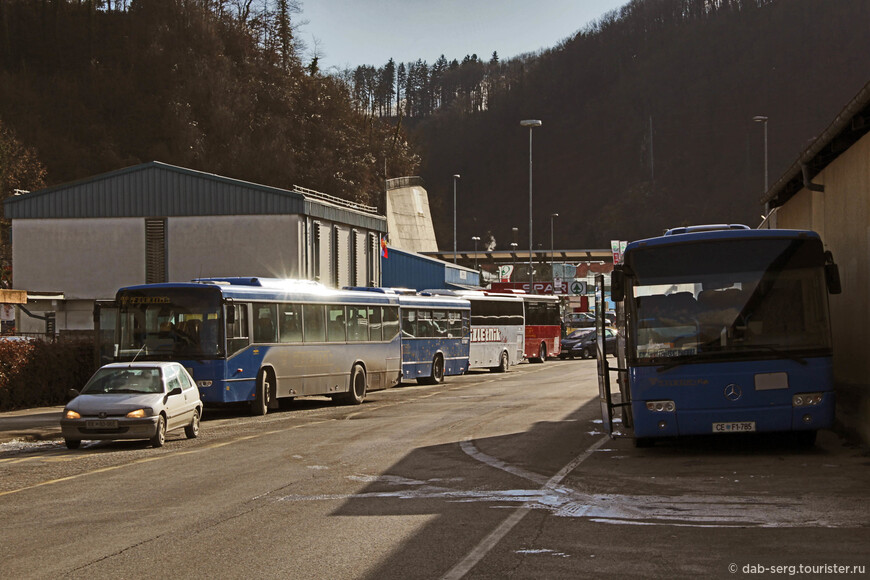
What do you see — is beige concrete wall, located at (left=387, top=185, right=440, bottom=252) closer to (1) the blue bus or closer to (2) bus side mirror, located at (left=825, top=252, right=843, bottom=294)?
(1) the blue bus

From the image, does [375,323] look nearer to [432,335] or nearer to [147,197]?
[432,335]

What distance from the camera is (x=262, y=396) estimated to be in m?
26.1

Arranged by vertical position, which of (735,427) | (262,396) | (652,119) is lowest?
(262,396)

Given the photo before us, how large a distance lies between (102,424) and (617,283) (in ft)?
28.7

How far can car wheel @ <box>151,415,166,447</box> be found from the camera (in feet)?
61.5

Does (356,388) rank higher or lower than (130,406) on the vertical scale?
lower

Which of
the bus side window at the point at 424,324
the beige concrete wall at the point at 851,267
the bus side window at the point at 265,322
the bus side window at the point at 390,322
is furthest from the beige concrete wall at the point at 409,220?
the beige concrete wall at the point at 851,267

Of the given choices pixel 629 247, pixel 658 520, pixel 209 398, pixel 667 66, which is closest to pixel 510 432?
pixel 629 247

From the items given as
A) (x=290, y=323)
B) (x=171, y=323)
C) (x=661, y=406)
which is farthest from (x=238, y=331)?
(x=661, y=406)

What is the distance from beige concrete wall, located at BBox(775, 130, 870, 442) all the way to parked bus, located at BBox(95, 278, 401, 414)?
12511 millimetres

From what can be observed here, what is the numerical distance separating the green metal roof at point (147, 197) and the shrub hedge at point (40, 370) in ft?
78.8

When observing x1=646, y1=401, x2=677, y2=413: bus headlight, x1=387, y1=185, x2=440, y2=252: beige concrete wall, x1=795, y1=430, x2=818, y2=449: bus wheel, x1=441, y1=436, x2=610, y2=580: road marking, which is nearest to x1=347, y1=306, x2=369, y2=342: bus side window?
x1=441, y1=436, x2=610, y2=580: road marking

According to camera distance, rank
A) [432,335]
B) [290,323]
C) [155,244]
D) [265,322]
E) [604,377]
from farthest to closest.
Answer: [155,244] → [432,335] → [290,323] → [265,322] → [604,377]

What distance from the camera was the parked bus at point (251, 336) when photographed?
968 inches
